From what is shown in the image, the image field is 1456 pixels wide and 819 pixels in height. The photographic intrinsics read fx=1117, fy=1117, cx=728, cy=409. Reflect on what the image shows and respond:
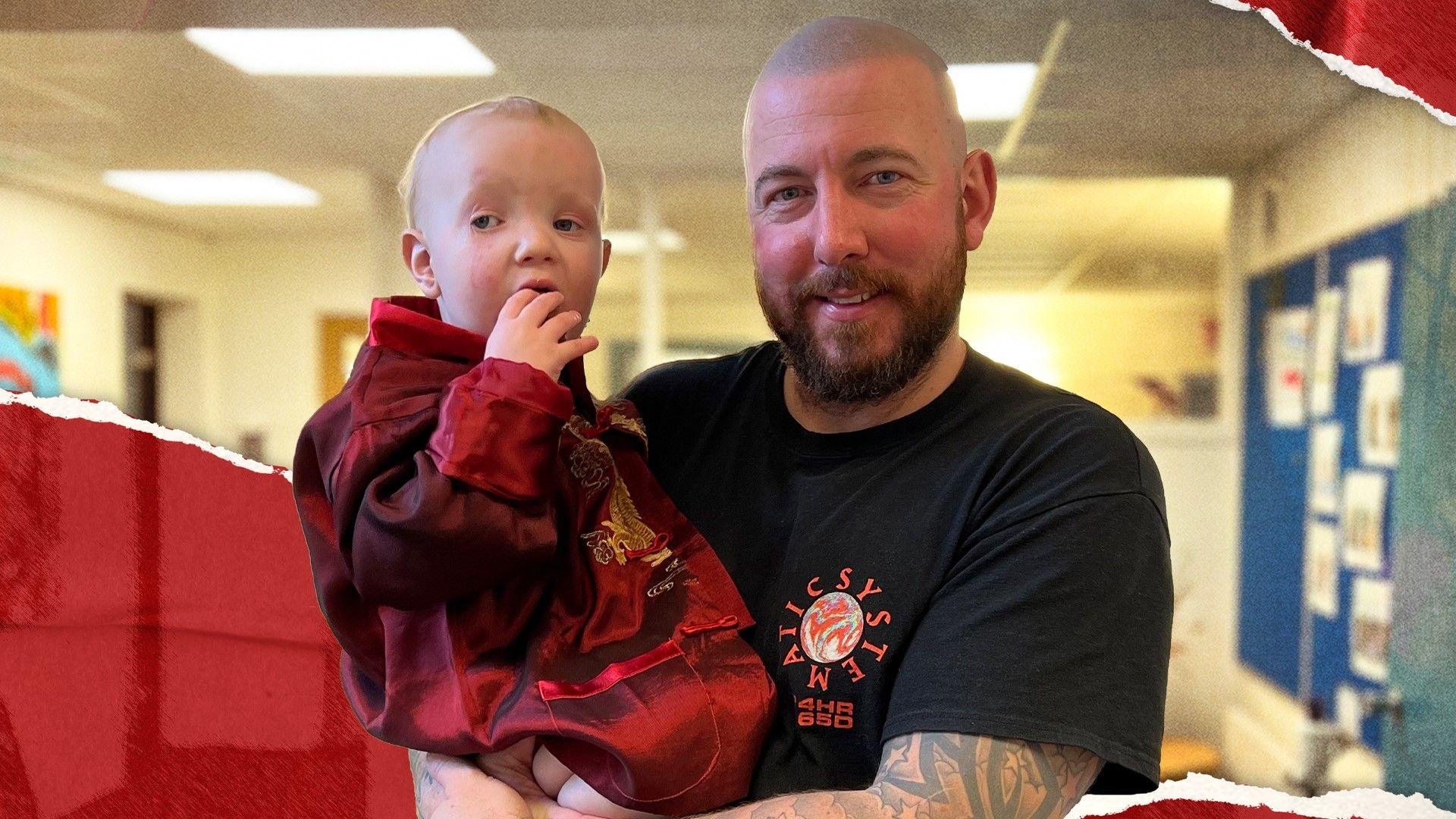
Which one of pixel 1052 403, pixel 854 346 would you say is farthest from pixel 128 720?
pixel 1052 403

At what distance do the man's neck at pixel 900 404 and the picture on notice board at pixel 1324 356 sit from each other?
3.36 ft

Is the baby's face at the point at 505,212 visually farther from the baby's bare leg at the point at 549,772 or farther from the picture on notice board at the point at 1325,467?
the picture on notice board at the point at 1325,467

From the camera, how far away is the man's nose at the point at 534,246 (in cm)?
75

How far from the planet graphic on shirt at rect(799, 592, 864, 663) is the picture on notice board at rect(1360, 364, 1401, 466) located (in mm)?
1101

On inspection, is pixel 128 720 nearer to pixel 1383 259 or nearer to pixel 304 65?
pixel 304 65

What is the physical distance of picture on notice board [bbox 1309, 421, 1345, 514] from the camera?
160 centimetres

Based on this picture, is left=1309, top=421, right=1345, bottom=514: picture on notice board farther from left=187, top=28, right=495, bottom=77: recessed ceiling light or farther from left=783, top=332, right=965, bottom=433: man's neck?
left=187, top=28, right=495, bottom=77: recessed ceiling light

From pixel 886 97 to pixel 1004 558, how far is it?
14.1 inches

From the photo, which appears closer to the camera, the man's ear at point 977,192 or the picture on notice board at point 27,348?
the man's ear at point 977,192

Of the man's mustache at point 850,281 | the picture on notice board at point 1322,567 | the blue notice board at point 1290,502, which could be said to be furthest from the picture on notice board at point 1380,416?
the man's mustache at point 850,281

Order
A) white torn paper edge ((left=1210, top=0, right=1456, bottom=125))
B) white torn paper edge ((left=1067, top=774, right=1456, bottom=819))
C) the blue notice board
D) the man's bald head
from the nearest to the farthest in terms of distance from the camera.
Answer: the man's bald head → white torn paper edge ((left=1210, top=0, right=1456, bottom=125)) → white torn paper edge ((left=1067, top=774, right=1456, bottom=819)) → the blue notice board

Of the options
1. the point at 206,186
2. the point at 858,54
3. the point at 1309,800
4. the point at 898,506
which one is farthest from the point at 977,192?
the point at 206,186

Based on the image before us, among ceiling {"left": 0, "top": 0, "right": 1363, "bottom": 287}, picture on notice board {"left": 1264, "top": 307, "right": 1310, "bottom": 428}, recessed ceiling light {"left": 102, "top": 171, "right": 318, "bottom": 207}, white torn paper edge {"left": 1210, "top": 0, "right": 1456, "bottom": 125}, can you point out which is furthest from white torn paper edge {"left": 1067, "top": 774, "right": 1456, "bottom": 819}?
recessed ceiling light {"left": 102, "top": 171, "right": 318, "bottom": 207}

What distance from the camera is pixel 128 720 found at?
1586 millimetres
